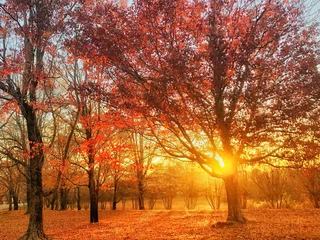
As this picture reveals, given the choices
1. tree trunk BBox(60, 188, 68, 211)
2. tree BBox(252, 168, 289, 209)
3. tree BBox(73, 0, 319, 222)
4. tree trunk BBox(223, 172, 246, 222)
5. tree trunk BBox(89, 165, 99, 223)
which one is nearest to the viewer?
tree BBox(73, 0, 319, 222)

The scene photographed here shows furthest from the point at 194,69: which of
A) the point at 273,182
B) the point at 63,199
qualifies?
the point at 63,199

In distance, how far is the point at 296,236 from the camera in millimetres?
9039

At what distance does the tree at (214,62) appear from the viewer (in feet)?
27.9

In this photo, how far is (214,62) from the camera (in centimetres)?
802

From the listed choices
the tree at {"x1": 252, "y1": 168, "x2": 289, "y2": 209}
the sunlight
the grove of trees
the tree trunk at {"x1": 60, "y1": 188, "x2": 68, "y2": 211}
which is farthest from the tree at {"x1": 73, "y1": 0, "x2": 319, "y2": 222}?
the tree trunk at {"x1": 60, "y1": 188, "x2": 68, "y2": 211}

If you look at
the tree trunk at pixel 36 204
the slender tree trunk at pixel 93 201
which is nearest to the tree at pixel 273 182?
the slender tree trunk at pixel 93 201

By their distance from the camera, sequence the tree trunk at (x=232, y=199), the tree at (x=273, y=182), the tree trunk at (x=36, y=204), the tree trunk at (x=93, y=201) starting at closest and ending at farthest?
the tree trunk at (x=36, y=204)
the tree trunk at (x=232, y=199)
the tree trunk at (x=93, y=201)
the tree at (x=273, y=182)

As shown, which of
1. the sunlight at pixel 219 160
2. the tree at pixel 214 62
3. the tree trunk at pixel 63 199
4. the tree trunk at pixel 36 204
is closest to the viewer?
the tree at pixel 214 62

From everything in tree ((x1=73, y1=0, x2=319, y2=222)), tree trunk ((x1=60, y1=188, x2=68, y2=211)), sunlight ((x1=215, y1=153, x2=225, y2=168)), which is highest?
tree ((x1=73, y1=0, x2=319, y2=222))

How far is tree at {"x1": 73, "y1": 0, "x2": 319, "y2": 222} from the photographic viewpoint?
27.9ft

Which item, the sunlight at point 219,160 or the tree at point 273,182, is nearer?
the sunlight at point 219,160

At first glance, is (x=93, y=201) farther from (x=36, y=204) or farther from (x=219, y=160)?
(x=219, y=160)

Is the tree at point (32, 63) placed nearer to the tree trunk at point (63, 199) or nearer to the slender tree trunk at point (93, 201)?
the slender tree trunk at point (93, 201)

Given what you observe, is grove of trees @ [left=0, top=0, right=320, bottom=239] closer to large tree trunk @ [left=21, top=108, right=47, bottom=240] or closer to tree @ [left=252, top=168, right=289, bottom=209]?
large tree trunk @ [left=21, top=108, right=47, bottom=240]
